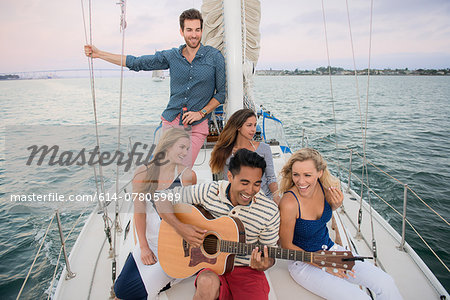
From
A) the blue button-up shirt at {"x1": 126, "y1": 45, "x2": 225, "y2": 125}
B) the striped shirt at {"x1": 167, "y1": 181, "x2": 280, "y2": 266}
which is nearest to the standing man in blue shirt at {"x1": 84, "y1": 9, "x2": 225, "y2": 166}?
the blue button-up shirt at {"x1": 126, "y1": 45, "x2": 225, "y2": 125}

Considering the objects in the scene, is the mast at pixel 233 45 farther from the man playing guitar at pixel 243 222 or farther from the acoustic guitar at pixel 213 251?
the acoustic guitar at pixel 213 251

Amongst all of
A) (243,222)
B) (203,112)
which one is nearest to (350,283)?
(243,222)

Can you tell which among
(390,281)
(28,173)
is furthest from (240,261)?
(28,173)

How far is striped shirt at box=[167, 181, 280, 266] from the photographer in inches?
73.7

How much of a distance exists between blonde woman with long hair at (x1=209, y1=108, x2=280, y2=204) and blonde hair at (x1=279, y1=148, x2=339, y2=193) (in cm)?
49

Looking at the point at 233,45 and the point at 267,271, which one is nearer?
the point at 267,271

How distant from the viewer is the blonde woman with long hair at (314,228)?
1.80 meters

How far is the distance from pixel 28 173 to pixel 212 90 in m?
7.22

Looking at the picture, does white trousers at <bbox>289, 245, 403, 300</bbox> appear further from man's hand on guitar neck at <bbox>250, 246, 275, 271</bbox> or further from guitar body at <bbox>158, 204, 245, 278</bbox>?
guitar body at <bbox>158, 204, 245, 278</bbox>

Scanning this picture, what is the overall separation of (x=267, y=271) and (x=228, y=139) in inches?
51.3

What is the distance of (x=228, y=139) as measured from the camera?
9.20 ft

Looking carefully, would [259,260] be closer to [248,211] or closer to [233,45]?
[248,211]

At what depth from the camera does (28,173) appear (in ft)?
25.0

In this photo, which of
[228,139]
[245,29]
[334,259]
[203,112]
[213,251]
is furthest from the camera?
[245,29]
